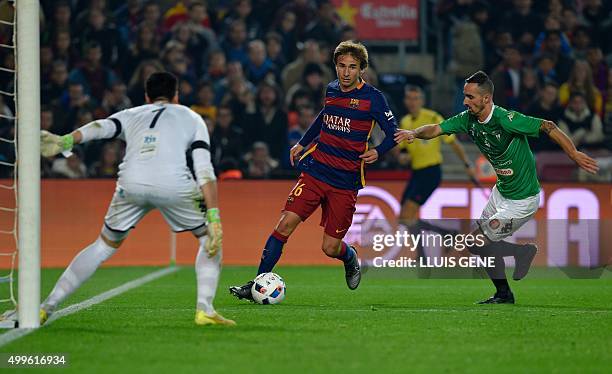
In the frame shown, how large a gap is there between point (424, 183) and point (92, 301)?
607 centimetres

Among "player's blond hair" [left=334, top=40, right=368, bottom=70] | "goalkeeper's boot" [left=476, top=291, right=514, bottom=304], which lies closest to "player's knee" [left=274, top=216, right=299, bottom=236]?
"player's blond hair" [left=334, top=40, right=368, bottom=70]

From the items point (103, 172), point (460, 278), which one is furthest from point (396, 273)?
point (103, 172)

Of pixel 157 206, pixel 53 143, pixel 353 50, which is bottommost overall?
pixel 157 206

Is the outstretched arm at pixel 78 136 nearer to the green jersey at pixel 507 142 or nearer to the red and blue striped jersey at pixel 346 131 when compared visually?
the red and blue striped jersey at pixel 346 131

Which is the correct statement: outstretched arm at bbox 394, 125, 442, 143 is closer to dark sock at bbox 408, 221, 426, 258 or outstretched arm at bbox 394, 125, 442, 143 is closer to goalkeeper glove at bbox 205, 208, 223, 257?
goalkeeper glove at bbox 205, 208, 223, 257

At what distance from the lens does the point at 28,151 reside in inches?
276

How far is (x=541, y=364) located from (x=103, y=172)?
35.8 feet

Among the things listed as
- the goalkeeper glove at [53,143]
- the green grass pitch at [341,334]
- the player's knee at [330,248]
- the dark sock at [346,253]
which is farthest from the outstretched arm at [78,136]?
the dark sock at [346,253]

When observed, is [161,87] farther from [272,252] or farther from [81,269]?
[272,252]

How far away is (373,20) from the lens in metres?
18.0

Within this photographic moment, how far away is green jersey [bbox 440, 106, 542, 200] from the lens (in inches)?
360

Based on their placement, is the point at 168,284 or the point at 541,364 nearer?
the point at 541,364

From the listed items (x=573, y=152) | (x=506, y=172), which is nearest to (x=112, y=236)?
(x=573, y=152)

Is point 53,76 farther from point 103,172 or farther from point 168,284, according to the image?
point 168,284
